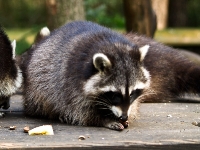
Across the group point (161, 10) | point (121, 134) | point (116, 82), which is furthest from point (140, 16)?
point (161, 10)

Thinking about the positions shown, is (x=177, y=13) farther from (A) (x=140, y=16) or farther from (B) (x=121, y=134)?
(B) (x=121, y=134)

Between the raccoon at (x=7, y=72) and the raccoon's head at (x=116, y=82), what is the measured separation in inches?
27.7

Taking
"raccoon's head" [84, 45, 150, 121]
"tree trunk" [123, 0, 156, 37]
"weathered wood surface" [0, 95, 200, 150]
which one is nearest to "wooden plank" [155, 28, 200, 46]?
"tree trunk" [123, 0, 156, 37]

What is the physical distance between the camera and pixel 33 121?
4293mm

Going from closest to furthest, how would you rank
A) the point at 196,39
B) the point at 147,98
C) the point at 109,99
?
1. the point at 109,99
2. the point at 147,98
3. the point at 196,39

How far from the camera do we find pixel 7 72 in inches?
173

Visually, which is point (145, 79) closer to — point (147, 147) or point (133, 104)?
point (133, 104)

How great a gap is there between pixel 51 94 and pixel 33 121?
0.85ft

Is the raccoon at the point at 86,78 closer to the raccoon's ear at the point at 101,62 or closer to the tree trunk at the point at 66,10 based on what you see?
the raccoon's ear at the point at 101,62

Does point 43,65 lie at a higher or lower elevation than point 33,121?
higher

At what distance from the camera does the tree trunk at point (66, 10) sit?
702 centimetres

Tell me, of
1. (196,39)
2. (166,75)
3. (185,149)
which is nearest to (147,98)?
(166,75)

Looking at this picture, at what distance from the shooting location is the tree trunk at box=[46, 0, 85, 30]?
23.0 ft

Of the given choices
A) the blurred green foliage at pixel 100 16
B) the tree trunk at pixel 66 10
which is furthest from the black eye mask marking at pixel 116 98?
the blurred green foliage at pixel 100 16
